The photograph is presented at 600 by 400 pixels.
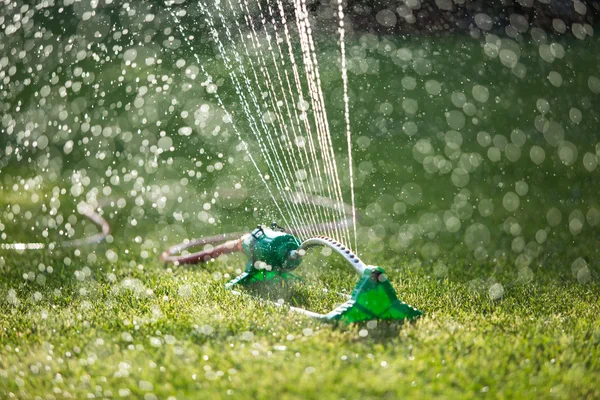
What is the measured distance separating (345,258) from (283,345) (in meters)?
0.59

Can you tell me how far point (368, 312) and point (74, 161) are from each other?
639 centimetres

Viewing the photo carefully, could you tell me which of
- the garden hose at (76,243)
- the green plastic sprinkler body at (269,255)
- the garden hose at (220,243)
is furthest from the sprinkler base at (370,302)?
the garden hose at (76,243)

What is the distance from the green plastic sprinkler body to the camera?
3602 millimetres

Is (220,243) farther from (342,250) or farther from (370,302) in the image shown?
(370,302)

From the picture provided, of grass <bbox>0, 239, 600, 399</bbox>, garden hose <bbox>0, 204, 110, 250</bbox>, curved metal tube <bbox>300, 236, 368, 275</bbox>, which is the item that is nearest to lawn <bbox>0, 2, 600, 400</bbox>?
grass <bbox>0, 239, 600, 399</bbox>

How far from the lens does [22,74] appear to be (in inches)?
479

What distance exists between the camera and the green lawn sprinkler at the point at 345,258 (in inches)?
118

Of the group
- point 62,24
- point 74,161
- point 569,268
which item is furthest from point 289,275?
point 62,24

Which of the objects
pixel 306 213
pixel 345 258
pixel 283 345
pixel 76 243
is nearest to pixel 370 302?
pixel 345 258

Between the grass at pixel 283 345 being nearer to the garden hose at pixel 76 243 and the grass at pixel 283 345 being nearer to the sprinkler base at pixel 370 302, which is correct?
the sprinkler base at pixel 370 302

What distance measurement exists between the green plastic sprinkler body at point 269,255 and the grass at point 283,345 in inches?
6.5

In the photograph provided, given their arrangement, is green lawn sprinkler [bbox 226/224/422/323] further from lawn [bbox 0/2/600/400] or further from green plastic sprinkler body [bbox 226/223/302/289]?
lawn [bbox 0/2/600/400]

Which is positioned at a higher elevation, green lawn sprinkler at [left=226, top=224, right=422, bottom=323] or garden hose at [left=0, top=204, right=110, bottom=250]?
green lawn sprinkler at [left=226, top=224, right=422, bottom=323]

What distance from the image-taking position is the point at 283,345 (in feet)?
9.09
